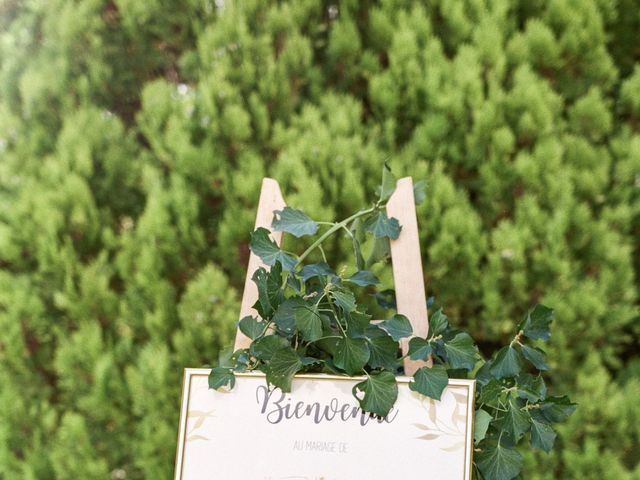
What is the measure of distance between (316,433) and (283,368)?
0.10 meters

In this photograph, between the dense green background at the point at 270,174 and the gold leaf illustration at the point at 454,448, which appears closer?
the gold leaf illustration at the point at 454,448

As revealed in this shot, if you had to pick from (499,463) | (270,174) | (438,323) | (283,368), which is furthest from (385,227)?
(270,174)

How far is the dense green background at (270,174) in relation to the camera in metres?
1.45

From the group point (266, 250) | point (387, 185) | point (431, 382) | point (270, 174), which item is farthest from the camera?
point (270, 174)

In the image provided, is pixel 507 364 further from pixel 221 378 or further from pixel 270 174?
pixel 270 174

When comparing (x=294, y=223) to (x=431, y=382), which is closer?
(x=431, y=382)

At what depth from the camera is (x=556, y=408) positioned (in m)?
0.93

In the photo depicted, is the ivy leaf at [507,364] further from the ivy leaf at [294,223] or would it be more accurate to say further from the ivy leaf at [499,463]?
the ivy leaf at [294,223]

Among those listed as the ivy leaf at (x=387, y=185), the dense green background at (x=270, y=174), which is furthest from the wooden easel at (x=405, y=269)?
the dense green background at (x=270, y=174)

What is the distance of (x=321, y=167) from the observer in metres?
1.55

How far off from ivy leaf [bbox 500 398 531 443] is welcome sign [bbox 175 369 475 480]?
0.20 ft

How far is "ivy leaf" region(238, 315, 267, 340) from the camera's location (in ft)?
3.13

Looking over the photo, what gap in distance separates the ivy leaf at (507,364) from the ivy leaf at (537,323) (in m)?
0.03

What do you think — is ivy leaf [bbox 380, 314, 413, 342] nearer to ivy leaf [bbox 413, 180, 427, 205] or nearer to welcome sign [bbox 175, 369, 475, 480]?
welcome sign [bbox 175, 369, 475, 480]
